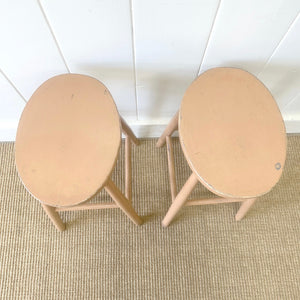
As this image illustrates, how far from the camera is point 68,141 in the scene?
61 centimetres

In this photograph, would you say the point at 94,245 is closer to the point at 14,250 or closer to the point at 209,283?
the point at 14,250

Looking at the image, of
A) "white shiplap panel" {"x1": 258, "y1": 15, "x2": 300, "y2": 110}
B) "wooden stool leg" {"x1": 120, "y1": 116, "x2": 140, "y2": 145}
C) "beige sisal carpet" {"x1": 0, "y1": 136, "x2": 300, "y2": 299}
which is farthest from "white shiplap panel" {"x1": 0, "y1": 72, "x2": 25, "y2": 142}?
"white shiplap panel" {"x1": 258, "y1": 15, "x2": 300, "y2": 110}

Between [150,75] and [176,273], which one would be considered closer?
[150,75]

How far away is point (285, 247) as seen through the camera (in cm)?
96

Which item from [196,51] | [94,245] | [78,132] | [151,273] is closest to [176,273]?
[151,273]

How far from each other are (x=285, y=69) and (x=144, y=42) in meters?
0.42

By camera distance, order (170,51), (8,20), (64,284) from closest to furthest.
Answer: (8,20) < (170,51) < (64,284)

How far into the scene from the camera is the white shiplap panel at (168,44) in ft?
1.82

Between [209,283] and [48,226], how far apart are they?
59 centimetres

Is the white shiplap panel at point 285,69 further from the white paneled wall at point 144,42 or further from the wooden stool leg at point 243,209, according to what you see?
the wooden stool leg at point 243,209

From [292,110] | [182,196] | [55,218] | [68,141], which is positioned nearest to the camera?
[68,141]

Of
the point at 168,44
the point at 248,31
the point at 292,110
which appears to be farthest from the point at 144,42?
the point at 292,110

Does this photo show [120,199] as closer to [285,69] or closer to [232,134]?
[232,134]

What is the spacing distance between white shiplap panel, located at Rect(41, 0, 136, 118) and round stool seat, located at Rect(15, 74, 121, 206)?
0.07 m
